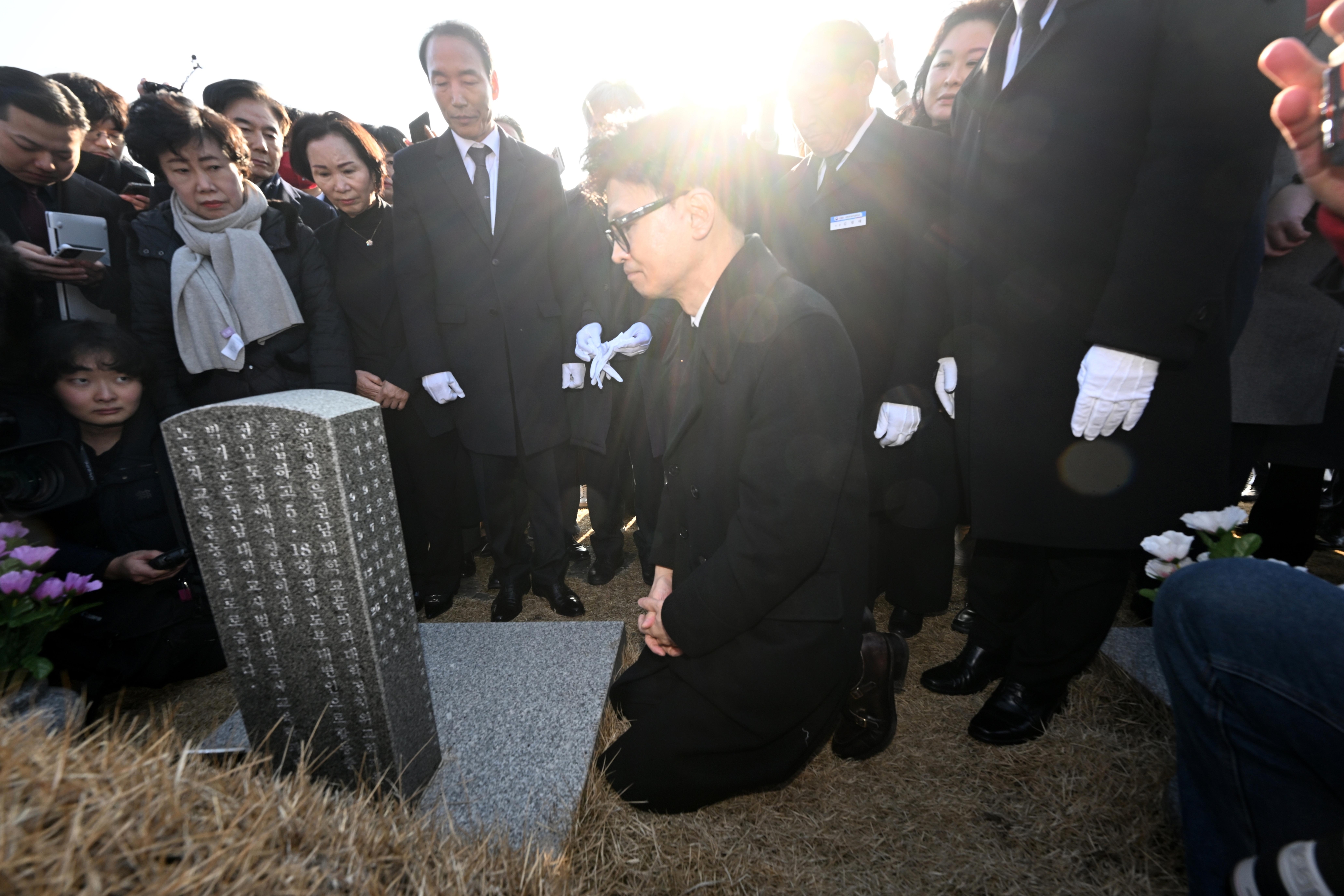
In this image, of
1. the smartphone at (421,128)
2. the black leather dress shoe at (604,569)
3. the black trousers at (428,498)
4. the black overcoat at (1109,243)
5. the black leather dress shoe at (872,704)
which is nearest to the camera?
the black overcoat at (1109,243)

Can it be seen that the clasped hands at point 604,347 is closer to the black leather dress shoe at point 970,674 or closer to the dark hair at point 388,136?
the black leather dress shoe at point 970,674

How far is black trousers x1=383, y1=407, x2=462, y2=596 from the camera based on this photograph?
11.3ft

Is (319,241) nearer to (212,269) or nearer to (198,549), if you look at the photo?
(212,269)

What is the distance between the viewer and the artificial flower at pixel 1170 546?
61.3 inches

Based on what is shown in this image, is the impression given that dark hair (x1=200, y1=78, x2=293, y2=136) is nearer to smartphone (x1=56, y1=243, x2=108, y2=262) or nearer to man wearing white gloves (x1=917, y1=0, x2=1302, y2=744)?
smartphone (x1=56, y1=243, x2=108, y2=262)

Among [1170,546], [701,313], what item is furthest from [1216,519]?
[701,313]

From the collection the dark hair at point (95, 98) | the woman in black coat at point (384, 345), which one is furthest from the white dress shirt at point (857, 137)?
the dark hair at point (95, 98)

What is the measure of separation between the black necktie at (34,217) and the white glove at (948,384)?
13.0ft

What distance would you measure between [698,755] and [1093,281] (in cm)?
178

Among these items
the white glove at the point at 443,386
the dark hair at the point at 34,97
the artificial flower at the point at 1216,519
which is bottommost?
the artificial flower at the point at 1216,519

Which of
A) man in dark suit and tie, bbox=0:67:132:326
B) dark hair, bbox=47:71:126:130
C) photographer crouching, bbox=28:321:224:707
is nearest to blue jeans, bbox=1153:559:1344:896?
photographer crouching, bbox=28:321:224:707

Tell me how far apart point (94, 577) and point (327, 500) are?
190 centimetres

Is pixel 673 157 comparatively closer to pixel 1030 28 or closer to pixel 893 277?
pixel 1030 28

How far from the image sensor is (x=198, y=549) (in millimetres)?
1705
